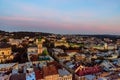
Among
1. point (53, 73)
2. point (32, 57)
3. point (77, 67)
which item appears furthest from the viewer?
point (32, 57)

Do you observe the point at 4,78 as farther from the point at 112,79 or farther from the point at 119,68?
the point at 119,68

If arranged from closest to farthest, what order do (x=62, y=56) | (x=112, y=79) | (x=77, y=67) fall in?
(x=112, y=79)
(x=77, y=67)
(x=62, y=56)

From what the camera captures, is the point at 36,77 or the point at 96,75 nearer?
the point at 36,77

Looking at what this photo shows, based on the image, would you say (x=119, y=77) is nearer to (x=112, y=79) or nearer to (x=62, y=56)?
(x=112, y=79)

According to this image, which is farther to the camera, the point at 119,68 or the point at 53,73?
the point at 119,68

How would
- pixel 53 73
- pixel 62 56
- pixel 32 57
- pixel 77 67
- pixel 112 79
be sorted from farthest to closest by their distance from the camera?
pixel 62 56 < pixel 32 57 < pixel 77 67 < pixel 53 73 < pixel 112 79

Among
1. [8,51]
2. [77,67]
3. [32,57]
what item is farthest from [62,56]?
[77,67]

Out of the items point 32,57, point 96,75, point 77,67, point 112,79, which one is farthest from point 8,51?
point 112,79

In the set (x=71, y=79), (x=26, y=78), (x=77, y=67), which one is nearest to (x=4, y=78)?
(x=26, y=78)

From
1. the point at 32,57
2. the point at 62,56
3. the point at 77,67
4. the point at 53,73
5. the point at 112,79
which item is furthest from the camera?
the point at 62,56
